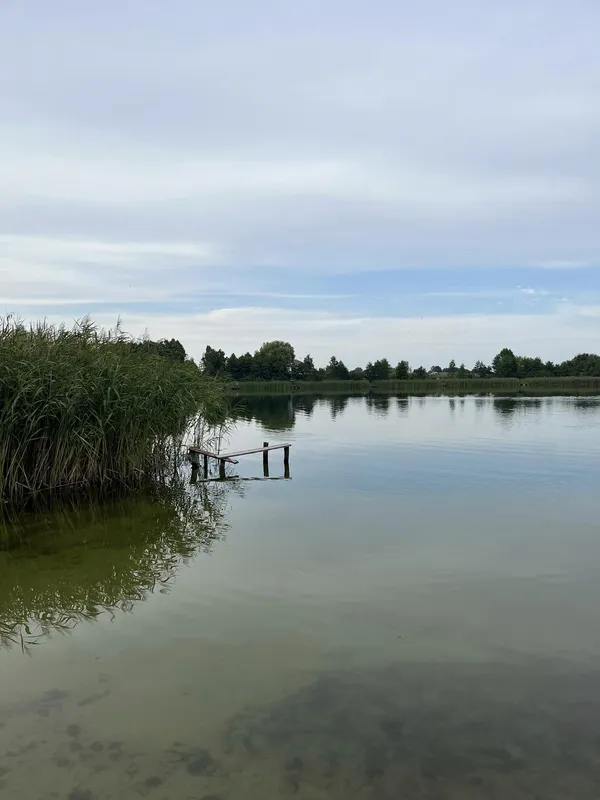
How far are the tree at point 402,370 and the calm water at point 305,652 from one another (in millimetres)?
113084

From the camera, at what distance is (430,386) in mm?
99812

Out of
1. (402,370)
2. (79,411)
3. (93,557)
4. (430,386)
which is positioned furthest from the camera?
(402,370)

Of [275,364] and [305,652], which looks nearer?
[305,652]

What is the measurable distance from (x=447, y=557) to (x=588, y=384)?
8903cm

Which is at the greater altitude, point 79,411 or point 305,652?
point 79,411

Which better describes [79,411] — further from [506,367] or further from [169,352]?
[506,367]

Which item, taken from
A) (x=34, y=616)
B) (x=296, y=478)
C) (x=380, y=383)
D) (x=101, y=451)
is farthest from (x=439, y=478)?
(x=380, y=383)

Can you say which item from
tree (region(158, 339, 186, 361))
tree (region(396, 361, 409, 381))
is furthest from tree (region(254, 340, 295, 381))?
tree (region(158, 339, 186, 361))

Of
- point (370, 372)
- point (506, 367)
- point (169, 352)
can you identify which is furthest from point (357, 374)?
point (169, 352)

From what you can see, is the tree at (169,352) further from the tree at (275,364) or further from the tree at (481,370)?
the tree at (481,370)

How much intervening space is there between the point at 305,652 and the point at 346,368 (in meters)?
123

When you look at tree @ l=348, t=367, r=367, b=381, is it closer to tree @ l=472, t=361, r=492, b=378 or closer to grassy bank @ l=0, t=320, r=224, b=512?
tree @ l=472, t=361, r=492, b=378

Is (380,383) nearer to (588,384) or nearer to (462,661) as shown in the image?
(588,384)

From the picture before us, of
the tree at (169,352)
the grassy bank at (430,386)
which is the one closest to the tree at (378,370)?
the grassy bank at (430,386)
